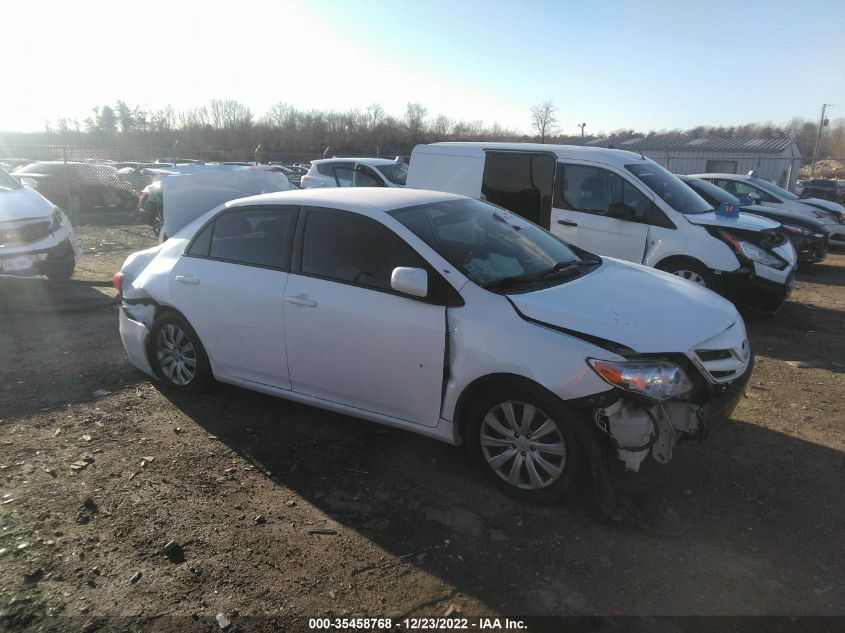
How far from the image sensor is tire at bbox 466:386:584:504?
315cm

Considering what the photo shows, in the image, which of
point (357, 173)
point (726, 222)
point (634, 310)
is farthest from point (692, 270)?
point (357, 173)

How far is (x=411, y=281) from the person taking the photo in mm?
3451

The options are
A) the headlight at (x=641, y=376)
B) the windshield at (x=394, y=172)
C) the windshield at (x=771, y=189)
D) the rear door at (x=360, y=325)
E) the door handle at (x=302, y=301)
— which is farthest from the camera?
the windshield at (x=394, y=172)

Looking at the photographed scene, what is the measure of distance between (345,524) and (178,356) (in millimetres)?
2386

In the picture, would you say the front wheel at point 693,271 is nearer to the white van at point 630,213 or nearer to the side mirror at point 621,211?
the white van at point 630,213

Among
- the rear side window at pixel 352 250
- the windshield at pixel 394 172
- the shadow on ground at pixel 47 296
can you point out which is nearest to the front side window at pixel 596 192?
the rear side window at pixel 352 250

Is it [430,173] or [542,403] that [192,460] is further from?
[430,173]

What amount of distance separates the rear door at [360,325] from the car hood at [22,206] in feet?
19.2

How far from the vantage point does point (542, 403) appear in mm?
3174

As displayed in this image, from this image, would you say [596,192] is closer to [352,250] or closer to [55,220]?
[352,250]

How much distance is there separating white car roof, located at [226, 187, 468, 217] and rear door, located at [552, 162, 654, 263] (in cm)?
325

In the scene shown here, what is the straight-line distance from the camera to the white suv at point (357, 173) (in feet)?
41.9

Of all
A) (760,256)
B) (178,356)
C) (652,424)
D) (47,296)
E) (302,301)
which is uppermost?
(302,301)

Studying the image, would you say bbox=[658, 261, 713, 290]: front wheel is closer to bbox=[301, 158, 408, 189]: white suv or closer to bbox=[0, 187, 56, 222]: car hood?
bbox=[301, 158, 408, 189]: white suv
